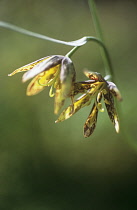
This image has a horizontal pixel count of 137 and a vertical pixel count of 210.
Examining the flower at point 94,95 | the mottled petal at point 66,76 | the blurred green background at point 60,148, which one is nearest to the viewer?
the mottled petal at point 66,76

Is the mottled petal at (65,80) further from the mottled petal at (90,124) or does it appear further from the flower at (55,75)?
the mottled petal at (90,124)

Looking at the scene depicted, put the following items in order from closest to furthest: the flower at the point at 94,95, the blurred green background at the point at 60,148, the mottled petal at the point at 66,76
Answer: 1. the mottled petal at the point at 66,76
2. the flower at the point at 94,95
3. the blurred green background at the point at 60,148

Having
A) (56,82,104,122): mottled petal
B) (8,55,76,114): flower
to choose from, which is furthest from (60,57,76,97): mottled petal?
(56,82,104,122): mottled petal

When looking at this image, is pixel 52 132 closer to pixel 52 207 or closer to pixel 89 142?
pixel 89 142

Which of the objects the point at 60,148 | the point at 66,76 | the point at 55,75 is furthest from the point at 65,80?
the point at 60,148

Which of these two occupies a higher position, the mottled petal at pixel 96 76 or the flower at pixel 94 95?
the mottled petal at pixel 96 76

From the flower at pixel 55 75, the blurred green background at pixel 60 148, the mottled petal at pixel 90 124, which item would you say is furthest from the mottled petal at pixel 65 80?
the blurred green background at pixel 60 148

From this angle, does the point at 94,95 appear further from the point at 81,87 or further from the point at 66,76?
the point at 66,76

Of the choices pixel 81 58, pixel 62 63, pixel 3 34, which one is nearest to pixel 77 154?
pixel 81 58
